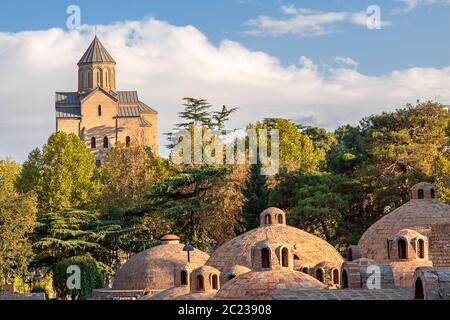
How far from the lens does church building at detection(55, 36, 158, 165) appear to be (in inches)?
3477

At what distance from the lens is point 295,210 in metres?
46.1

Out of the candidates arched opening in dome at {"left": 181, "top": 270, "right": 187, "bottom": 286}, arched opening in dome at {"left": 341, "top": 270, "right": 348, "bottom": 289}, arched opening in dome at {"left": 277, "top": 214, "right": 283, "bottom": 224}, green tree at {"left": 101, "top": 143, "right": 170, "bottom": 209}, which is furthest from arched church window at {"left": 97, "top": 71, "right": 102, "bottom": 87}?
arched opening in dome at {"left": 341, "top": 270, "right": 348, "bottom": 289}

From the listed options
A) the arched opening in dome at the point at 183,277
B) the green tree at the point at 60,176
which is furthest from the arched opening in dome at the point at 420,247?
the green tree at the point at 60,176

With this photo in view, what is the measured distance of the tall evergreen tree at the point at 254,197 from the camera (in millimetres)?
47144

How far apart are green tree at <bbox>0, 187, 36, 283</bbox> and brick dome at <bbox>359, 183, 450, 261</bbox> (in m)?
19.3

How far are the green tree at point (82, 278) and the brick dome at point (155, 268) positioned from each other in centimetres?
641

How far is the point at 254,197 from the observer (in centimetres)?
4800

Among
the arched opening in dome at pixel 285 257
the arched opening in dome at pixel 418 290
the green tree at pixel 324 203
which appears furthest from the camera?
the green tree at pixel 324 203

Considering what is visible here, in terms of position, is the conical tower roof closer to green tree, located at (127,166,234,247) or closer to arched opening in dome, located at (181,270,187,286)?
green tree, located at (127,166,234,247)

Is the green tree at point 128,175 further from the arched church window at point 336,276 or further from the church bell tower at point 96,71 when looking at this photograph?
the arched church window at point 336,276

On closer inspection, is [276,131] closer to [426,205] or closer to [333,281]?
[426,205]

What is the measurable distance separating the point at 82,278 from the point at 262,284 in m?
28.8

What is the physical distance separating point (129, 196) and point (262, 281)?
126 ft

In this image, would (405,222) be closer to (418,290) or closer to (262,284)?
(262,284)
